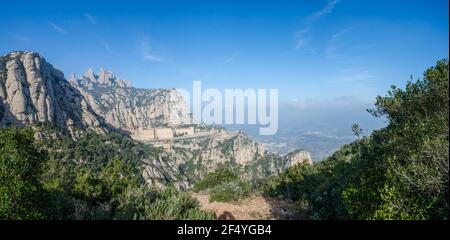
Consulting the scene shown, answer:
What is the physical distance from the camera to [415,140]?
983cm

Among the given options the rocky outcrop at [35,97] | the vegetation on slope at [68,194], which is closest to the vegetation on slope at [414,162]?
the vegetation on slope at [68,194]

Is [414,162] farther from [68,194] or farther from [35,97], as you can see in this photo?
[35,97]

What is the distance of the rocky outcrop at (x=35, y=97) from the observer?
12938 centimetres

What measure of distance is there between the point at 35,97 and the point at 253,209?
483 ft

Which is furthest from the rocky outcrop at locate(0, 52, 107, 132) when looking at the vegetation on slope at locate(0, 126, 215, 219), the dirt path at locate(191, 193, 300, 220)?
the dirt path at locate(191, 193, 300, 220)

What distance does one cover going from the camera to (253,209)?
17922mm

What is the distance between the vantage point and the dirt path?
55.2 ft

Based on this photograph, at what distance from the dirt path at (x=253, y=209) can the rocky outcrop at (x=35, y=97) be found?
132 meters

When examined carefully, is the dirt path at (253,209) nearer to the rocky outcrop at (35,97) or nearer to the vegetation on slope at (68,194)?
the vegetation on slope at (68,194)

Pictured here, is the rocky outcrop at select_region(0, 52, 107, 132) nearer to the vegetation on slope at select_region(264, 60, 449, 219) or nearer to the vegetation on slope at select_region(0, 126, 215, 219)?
the vegetation on slope at select_region(0, 126, 215, 219)

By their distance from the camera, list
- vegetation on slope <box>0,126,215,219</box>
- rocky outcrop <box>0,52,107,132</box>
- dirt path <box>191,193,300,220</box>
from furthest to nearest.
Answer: rocky outcrop <box>0,52,107,132</box> < dirt path <box>191,193,300,220</box> < vegetation on slope <box>0,126,215,219</box>

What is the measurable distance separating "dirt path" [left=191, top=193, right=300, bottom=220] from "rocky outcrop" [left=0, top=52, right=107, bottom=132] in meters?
132
